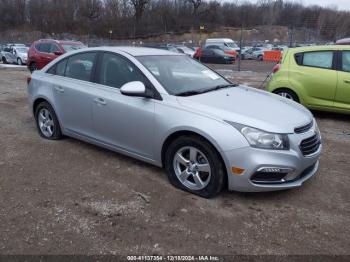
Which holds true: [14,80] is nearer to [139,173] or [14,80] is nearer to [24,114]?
[24,114]

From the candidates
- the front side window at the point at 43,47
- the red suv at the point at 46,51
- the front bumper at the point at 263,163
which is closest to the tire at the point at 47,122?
the front bumper at the point at 263,163

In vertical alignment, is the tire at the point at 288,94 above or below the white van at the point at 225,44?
below

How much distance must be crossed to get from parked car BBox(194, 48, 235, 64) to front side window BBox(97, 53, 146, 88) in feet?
71.2

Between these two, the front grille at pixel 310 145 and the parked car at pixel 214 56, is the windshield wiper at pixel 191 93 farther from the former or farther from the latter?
the parked car at pixel 214 56

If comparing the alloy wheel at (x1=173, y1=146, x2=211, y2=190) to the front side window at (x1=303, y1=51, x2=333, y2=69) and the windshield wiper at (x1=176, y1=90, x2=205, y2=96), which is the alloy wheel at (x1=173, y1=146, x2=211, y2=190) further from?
the front side window at (x1=303, y1=51, x2=333, y2=69)

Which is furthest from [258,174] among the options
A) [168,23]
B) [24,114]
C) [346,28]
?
[168,23]

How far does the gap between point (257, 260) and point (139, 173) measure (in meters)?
1.96


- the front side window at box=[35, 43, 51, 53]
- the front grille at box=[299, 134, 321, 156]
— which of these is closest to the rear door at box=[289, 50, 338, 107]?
the front grille at box=[299, 134, 321, 156]

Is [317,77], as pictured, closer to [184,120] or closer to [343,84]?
[343,84]

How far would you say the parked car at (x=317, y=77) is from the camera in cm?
681

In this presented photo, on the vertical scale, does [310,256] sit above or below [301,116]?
below

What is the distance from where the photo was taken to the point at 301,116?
3.98 meters

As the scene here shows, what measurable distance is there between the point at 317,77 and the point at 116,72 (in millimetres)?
4269

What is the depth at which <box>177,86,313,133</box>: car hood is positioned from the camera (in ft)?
11.7
